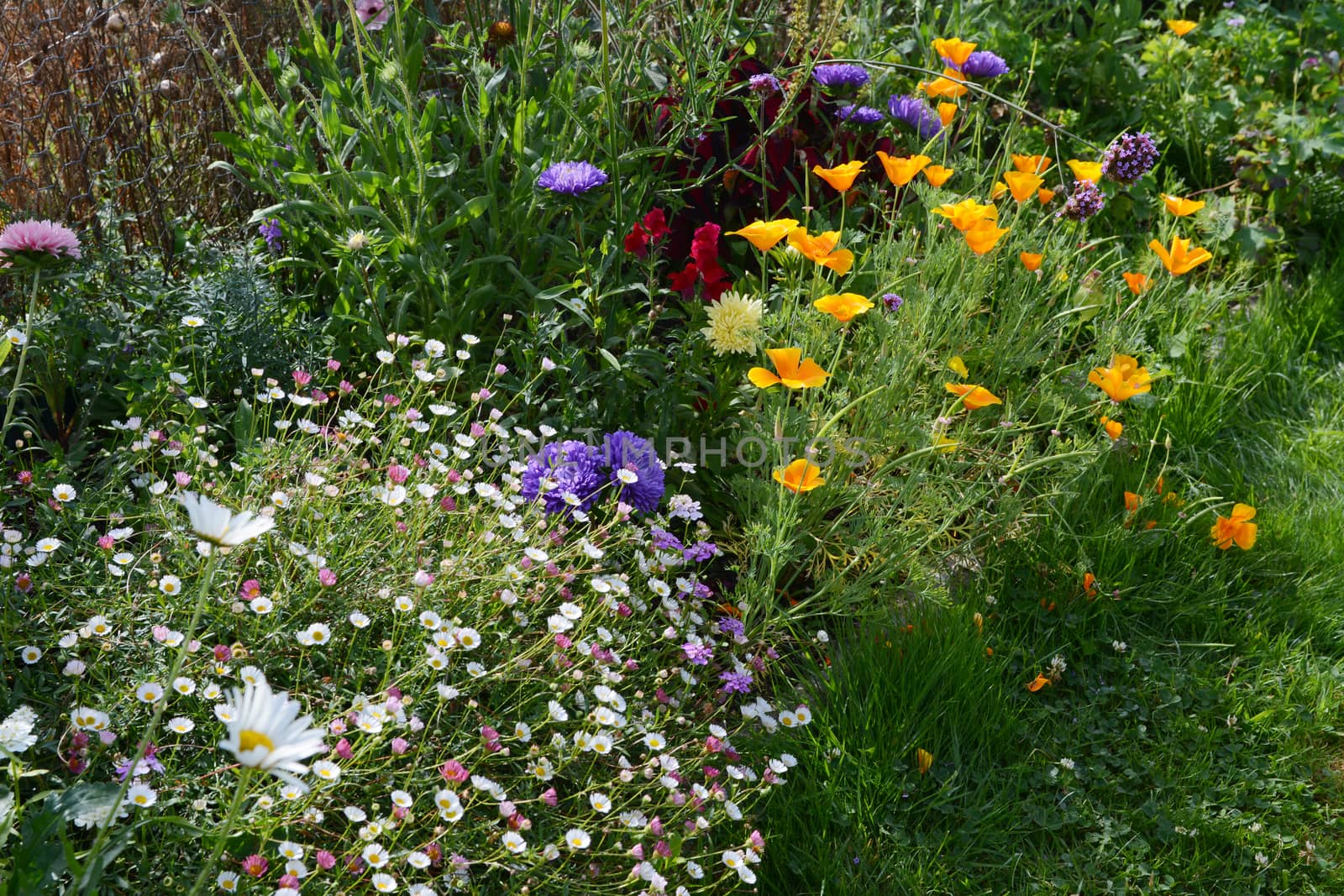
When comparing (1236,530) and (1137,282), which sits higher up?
(1137,282)

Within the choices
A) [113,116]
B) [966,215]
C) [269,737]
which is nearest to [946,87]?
[966,215]

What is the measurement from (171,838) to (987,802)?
1.43 meters

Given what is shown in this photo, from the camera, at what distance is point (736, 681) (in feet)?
6.93

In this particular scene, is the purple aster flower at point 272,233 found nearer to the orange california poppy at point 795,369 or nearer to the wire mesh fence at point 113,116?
the wire mesh fence at point 113,116

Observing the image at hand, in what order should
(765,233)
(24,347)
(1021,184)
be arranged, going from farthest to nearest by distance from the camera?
(1021,184) < (765,233) < (24,347)

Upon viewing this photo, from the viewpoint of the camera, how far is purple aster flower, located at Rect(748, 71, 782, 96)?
9.16ft

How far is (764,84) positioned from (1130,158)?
1004 millimetres

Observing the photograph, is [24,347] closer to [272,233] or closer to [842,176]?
[272,233]

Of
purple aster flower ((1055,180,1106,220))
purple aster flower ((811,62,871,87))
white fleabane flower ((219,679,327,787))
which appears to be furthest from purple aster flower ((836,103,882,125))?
white fleabane flower ((219,679,327,787))

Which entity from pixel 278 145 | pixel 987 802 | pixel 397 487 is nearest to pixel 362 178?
pixel 278 145

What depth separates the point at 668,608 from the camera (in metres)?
2.10

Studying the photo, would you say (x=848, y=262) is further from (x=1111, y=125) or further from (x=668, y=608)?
(x=1111, y=125)

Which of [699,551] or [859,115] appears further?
[859,115]

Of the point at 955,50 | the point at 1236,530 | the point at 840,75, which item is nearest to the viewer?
the point at 1236,530
